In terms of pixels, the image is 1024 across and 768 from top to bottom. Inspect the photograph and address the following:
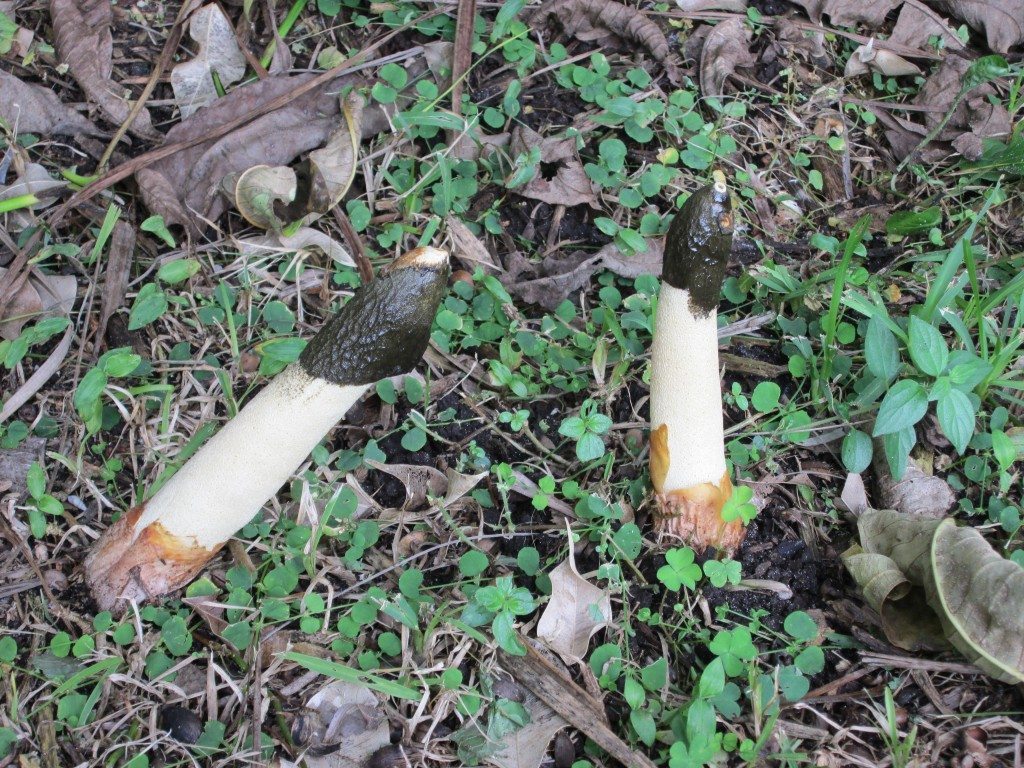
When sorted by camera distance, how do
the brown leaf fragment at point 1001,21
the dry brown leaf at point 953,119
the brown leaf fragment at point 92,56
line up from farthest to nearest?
the brown leaf fragment at point 1001,21
the dry brown leaf at point 953,119
the brown leaf fragment at point 92,56

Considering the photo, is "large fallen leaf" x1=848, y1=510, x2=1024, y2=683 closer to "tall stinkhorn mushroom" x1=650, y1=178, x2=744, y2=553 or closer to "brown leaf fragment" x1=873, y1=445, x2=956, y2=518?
"brown leaf fragment" x1=873, y1=445, x2=956, y2=518

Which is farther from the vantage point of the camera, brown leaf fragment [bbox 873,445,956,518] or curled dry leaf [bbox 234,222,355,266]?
curled dry leaf [bbox 234,222,355,266]

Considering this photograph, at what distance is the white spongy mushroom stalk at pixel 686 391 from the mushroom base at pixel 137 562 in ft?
5.57

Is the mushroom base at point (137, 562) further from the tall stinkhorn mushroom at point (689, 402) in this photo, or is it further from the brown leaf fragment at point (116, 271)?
the tall stinkhorn mushroom at point (689, 402)

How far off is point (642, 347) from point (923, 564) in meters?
1.36

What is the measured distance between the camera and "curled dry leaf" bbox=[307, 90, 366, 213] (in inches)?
154

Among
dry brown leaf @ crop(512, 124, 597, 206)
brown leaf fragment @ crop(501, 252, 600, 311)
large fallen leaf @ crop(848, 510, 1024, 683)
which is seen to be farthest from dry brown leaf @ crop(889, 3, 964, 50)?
large fallen leaf @ crop(848, 510, 1024, 683)

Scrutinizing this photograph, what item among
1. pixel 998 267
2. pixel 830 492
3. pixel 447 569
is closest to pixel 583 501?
pixel 447 569

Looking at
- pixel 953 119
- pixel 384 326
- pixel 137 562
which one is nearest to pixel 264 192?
pixel 384 326

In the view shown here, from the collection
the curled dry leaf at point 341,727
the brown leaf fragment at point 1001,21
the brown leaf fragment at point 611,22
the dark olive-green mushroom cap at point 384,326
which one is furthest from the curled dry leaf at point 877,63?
the curled dry leaf at point 341,727

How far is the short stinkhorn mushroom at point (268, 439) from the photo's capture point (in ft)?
8.62

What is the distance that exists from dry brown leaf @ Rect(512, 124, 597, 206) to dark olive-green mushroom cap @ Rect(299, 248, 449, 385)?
5.20 feet

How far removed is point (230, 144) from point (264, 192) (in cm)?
34

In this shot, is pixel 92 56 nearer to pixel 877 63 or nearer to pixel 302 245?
pixel 302 245
